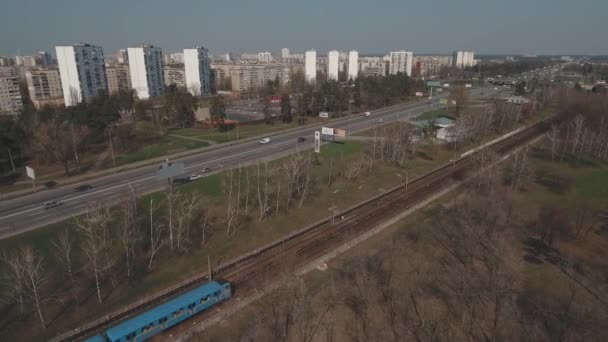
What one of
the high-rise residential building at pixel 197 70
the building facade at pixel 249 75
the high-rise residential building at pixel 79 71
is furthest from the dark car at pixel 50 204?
the building facade at pixel 249 75

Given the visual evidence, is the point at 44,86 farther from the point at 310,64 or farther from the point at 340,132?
the point at 310,64

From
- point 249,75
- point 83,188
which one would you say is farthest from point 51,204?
point 249,75

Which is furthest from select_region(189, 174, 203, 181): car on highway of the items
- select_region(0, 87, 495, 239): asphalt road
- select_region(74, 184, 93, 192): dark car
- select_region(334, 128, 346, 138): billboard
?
select_region(334, 128, 346, 138): billboard

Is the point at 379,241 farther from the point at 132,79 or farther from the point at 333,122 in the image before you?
the point at 132,79

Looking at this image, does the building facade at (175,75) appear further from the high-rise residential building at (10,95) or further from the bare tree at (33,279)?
the bare tree at (33,279)

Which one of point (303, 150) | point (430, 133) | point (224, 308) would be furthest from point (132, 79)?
point (224, 308)

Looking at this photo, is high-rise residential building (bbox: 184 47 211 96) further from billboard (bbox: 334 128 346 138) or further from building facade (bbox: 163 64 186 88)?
billboard (bbox: 334 128 346 138)

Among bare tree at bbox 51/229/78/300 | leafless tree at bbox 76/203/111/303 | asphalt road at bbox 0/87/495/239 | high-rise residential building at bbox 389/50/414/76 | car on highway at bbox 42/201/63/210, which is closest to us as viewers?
bare tree at bbox 51/229/78/300
